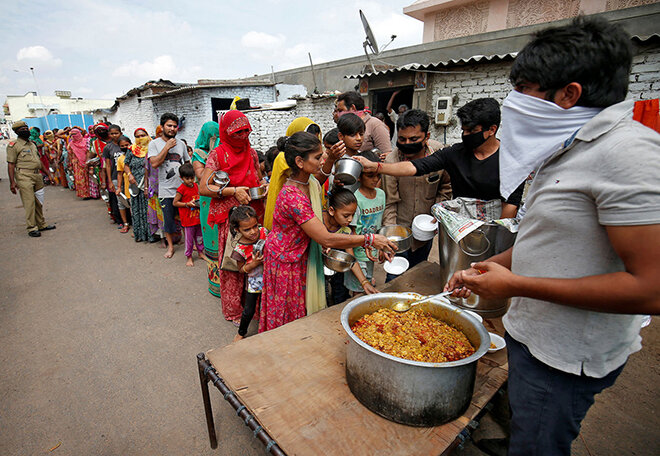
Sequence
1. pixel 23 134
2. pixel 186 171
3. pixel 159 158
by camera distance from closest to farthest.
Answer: pixel 186 171, pixel 159 158, pixel 23 134

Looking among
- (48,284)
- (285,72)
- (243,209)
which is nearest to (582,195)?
(243,209)

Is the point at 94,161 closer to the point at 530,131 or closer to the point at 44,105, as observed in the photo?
the point at 530,131

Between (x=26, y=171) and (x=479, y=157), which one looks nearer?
(x=479, y=157)

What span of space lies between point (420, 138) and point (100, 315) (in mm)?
3936

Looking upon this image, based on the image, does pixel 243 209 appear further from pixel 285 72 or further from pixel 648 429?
pixel 285 72

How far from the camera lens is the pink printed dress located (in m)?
2.15

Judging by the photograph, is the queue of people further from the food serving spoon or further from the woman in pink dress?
the food serving spoon

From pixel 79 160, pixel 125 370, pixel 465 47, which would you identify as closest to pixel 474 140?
pixel 125 370

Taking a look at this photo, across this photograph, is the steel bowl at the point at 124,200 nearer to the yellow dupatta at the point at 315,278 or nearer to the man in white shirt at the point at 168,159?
the man in white shirt at the point at 168,159

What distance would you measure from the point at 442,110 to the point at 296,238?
227 inches

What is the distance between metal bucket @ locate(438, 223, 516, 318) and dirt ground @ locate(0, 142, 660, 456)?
3.11 ft

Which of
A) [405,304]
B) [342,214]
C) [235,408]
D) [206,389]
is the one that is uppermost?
[342,214]

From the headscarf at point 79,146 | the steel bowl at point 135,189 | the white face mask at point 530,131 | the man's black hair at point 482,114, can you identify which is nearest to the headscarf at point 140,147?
the steel bowl at point 135,189

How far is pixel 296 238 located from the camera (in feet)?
7.66
